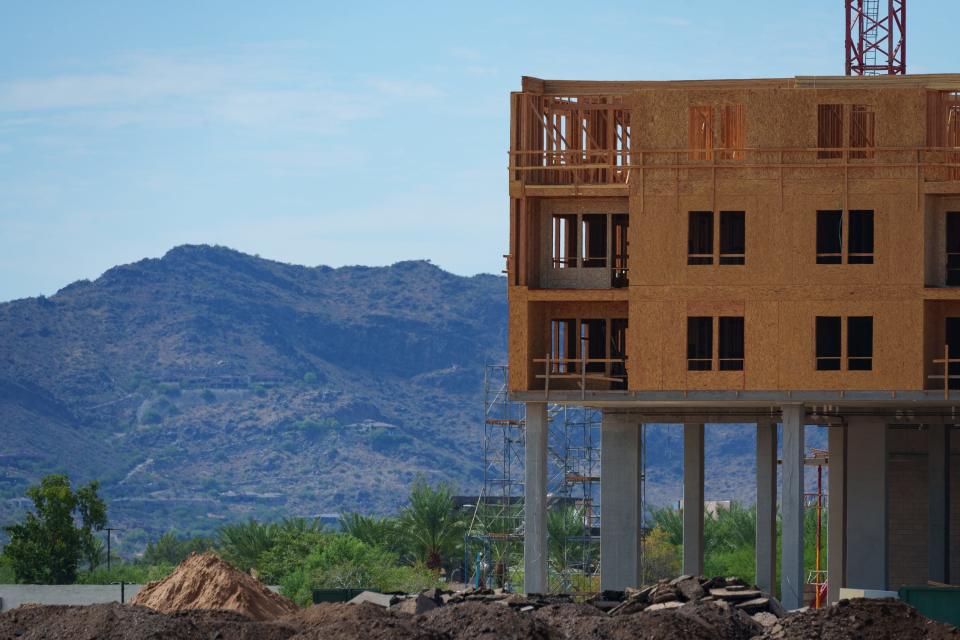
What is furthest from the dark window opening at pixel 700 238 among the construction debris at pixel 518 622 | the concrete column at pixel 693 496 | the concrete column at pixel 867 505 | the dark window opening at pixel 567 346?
the concrete column at pixel 693 496

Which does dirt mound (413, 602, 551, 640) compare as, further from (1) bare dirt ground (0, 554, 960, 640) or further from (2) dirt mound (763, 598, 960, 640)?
(2) dirt mound (763, 598, 960, 640)

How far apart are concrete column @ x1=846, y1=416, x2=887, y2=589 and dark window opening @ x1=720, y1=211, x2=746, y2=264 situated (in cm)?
791

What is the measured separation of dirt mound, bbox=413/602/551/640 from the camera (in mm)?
32094

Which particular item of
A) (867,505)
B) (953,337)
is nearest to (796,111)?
(953,337)

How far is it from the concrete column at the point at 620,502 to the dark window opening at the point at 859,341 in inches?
378

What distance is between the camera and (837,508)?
201 feet

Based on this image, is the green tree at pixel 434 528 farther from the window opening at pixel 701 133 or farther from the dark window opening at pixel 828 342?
the dark window opening at pixel 828 342

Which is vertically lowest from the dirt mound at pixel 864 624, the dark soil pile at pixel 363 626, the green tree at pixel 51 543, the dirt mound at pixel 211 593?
the green tree at pixel 51 543

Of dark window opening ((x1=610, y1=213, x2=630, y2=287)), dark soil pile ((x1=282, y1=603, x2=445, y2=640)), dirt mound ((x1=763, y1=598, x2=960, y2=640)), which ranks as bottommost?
dark soil pile ((x1=282, y1=603, x2=445, y2=640))

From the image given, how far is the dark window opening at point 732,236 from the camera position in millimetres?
48656

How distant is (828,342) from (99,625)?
76.3 ft

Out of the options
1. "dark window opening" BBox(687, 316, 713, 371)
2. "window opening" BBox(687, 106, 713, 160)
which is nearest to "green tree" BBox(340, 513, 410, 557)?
"dark window opening" BBox(687, 316, 713, 371)

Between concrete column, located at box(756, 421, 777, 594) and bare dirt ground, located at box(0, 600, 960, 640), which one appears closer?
bare dirt ground, located at box(0, 600, 960, 640)

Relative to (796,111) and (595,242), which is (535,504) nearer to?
(595,242)
